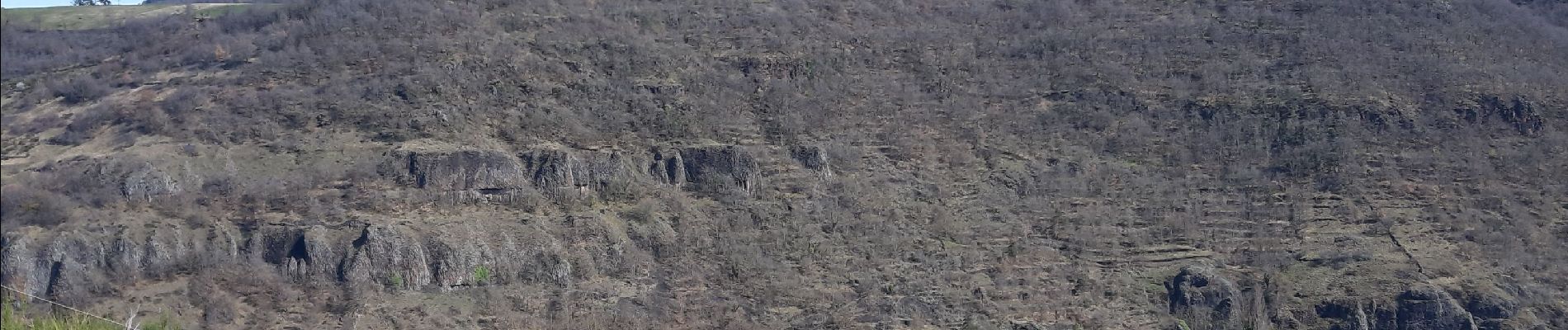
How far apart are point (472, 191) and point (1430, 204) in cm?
3503

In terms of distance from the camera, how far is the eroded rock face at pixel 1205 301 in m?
49.5

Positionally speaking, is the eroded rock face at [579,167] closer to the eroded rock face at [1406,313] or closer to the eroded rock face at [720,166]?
the eroded rock face at [720,166]

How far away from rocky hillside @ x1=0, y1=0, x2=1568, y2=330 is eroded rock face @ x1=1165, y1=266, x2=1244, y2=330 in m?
0.12

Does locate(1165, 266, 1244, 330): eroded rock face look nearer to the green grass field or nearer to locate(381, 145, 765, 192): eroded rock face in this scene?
locate(381, 145, 765, 192): eroded rock face

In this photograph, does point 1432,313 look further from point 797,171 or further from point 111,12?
point 111,12

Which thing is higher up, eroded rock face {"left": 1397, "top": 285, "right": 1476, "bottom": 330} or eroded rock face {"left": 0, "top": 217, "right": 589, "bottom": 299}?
eroded rock face {"left": 0, "top": 217, "right": 589, "bottom": 299}

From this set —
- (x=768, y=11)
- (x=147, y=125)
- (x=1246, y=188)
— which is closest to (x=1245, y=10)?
(x=1246, y=188)

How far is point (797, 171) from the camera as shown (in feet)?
179

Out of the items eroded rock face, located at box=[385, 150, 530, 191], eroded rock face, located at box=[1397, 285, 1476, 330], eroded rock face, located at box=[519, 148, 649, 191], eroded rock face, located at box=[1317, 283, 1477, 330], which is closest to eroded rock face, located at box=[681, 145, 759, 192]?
eroded rock face, located at box=[519, 148, 649, 191]

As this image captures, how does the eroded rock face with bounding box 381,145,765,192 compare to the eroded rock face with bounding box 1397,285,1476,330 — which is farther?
the eroded rock face with bounding box 1397,285,1476,330

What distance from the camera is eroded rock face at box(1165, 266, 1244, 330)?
49531 millimetres

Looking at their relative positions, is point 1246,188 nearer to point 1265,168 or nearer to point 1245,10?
point 1265,168

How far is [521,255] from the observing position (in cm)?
4753

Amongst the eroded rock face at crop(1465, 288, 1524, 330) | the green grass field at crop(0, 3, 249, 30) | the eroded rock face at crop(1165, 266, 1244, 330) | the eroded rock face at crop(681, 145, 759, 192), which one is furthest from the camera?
the eroded rock face at crop(681, 145, 759, 192)
